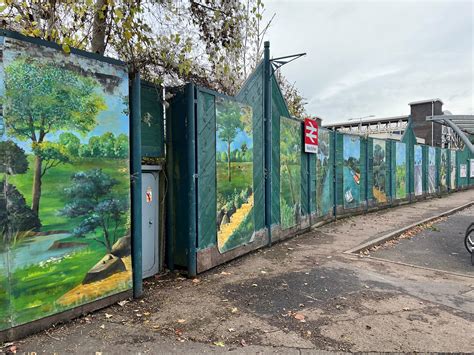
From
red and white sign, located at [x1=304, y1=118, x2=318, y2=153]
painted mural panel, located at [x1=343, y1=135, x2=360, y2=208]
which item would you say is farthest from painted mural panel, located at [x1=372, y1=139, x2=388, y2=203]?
red and white sign, located at [x1=304, y1=118, x2=318, y2=153]

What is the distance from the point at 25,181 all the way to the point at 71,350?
1747mm

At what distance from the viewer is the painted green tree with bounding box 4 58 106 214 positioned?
11.6 feet

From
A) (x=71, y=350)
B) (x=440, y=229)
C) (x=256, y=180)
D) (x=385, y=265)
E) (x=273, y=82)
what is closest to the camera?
(x=71, y=350)

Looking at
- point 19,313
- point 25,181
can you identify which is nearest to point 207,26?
point 25,181

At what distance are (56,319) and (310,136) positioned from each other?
7.65m

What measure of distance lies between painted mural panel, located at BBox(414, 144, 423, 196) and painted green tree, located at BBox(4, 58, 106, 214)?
57.0 feet

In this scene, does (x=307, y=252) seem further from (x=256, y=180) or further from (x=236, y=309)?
(x=236, y=309)

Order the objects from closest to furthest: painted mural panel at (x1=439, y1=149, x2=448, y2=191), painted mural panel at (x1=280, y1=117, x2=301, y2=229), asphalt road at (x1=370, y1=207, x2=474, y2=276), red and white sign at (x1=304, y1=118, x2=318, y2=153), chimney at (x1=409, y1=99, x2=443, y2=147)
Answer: asphalt road at (x1=370, y1=207, x2=474, y2=276)
painted mural panel at (x1=280, y1=117, x2=301, y2=229)
red and white sign at (x1=304, y1=118, x2=318, y2=153)
painted mural panel at (x1=439, y1=149, x2=448, y2=191)
chimney at (x1=409, y1=99, x2=443, y2=147)

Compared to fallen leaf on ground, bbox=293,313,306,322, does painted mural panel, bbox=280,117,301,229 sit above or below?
above

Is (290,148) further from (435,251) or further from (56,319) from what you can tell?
(56,319)

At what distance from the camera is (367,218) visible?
12.3m

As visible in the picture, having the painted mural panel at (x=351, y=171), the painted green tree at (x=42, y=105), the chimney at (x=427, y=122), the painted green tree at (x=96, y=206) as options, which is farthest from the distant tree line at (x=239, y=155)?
the chimney at (x=427, y=122)

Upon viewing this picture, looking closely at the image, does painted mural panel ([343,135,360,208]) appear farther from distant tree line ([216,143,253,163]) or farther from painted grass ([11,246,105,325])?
painted grass ([11,246,105,325])

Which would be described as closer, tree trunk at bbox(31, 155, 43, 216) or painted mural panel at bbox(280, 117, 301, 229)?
tree trunk at bbox(31, 155, 43, 216)
